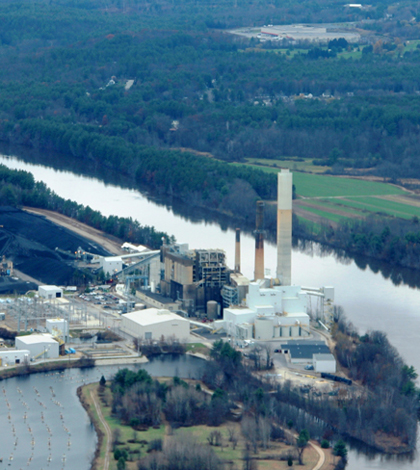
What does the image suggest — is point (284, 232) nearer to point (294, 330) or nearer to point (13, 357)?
point (294, 330)

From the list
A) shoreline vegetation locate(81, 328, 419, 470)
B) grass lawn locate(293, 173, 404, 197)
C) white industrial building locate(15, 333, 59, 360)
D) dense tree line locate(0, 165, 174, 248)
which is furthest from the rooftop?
grass lawn locate(293, 173, 404, 197)

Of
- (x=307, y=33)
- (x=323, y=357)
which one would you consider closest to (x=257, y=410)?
(x=323, y=357)

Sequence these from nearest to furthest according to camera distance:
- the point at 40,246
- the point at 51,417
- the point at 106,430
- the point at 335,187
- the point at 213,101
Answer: the point at 106,430 < the point at 51,417 < the point at 40,246 < the point at 335,187 < the point at 213,101

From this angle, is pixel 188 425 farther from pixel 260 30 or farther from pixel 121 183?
pixel 260 30

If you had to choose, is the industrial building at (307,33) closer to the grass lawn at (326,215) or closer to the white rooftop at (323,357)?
the grass lawn at (326,215)

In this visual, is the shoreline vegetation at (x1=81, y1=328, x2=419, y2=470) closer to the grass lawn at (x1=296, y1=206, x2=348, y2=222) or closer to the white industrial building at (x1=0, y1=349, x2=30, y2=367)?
the white industrial building at (x1=0, y1=349, x2=30, y2=367)

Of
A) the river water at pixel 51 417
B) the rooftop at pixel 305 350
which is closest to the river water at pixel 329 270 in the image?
the rooftop at pixel 305 350
